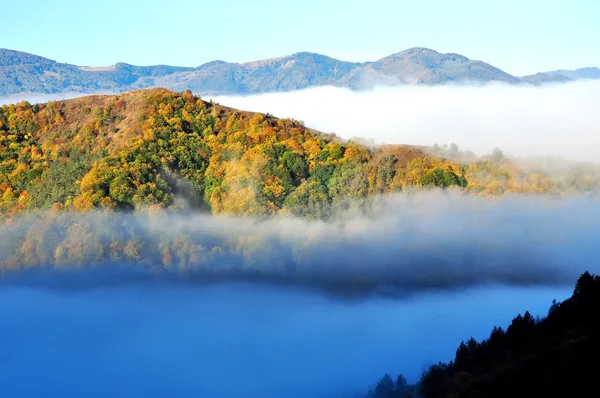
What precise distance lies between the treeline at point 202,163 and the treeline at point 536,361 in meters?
65.9

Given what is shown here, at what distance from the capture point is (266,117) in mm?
142625

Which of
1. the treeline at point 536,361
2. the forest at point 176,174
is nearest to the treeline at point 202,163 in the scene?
the forest at point 176,174

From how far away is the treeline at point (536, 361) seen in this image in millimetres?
45375

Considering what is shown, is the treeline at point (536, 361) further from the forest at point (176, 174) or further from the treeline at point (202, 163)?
Result: the treeline at point (202, 163)

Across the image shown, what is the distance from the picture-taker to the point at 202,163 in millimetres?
135500

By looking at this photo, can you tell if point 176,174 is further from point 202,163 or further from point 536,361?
point 536,361

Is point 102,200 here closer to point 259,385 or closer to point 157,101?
point 157,101

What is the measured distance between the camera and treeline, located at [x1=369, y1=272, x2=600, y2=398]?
4538 centimetres

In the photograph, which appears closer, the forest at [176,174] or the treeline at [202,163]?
the forest at [176,174]

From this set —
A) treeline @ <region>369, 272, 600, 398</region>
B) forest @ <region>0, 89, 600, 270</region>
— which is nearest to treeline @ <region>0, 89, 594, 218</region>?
forest @ <region>0, 89, 600, 270</region>

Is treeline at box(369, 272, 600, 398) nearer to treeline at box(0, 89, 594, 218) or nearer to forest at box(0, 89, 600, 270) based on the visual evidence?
forest at box(0, 89, 600, 270)

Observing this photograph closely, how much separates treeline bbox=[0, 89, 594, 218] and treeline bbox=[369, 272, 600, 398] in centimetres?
6591

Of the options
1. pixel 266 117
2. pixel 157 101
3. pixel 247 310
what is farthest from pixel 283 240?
pixel 157 101

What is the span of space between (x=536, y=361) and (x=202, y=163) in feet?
309
